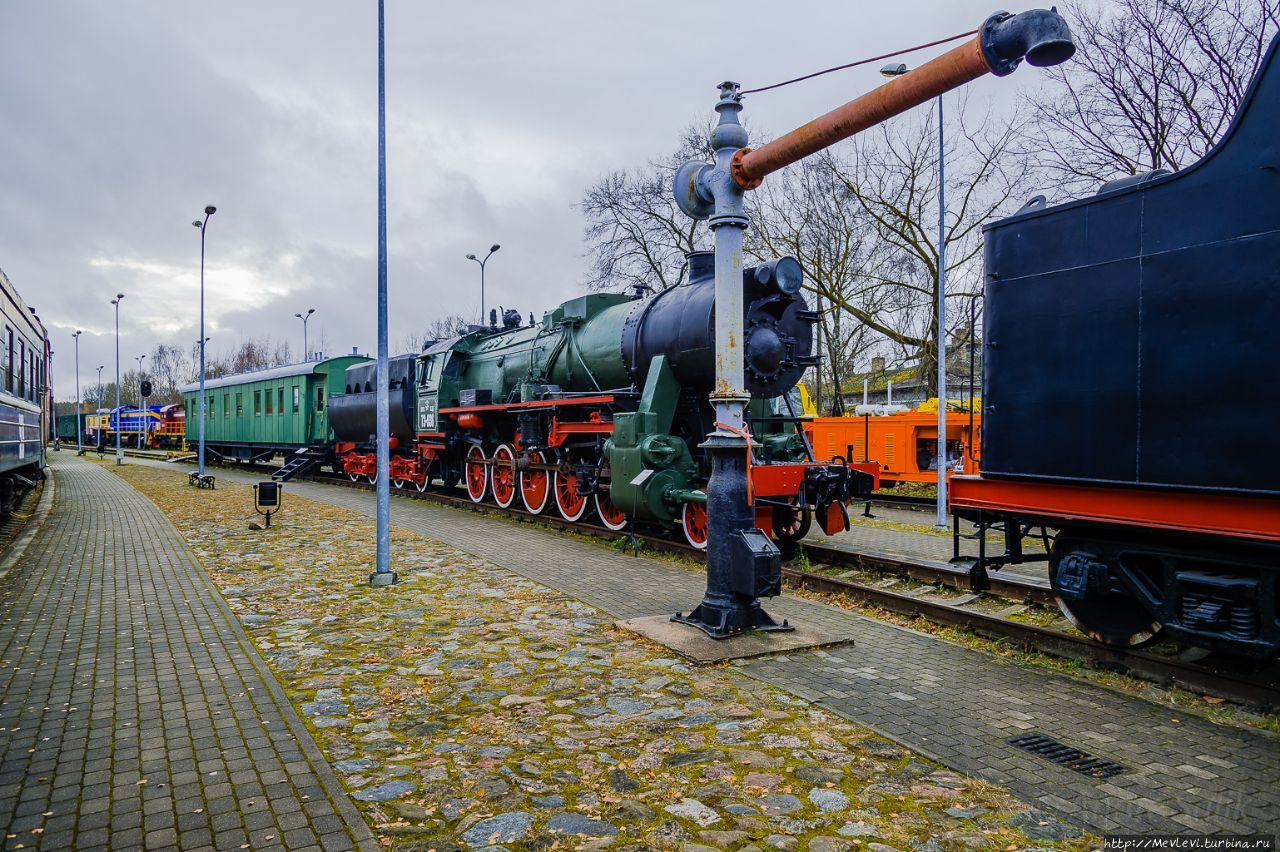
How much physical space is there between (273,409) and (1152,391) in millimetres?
26443

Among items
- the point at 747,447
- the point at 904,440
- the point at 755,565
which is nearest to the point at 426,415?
the point at 904,440

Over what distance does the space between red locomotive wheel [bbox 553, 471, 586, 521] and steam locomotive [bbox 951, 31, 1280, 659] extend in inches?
295

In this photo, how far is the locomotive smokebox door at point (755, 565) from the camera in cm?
575

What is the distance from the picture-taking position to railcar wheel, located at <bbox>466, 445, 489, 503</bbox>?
15609 mm

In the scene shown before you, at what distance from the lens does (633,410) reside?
36.7 feet

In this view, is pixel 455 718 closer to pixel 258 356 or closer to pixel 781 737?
pixel 781 737

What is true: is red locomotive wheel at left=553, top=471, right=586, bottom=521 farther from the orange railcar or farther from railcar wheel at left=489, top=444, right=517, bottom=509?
the orange railcar

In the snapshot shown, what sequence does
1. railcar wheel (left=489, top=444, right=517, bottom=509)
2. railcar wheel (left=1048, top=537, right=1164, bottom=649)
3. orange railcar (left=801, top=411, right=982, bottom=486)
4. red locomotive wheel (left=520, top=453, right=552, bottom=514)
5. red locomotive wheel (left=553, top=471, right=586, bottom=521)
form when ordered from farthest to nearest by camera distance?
orange railcar (left=801, top=411, right=982, bottom=486), railcar wheel (left=489, top=444, right=517, bottom=509), red locomotive wheel (left=520, top=453, right=552, bottom=514), red locomotive wheel (left=553, top=471, right=586, bottom=521), railcar wheel (left=1048, top=537, right=1164, bottom=649)

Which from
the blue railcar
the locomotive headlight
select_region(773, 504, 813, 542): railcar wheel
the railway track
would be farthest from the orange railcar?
the blue railcar

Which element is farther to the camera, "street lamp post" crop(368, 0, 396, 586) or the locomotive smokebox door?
"street lamp post" crop(368, 0, 396, 586)

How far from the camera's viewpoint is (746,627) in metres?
6.04

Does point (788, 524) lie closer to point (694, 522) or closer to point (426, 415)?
point (694, 522)

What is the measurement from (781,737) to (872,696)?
95cm

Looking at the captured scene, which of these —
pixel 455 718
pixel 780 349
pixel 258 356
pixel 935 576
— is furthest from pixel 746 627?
pixel 258 356
